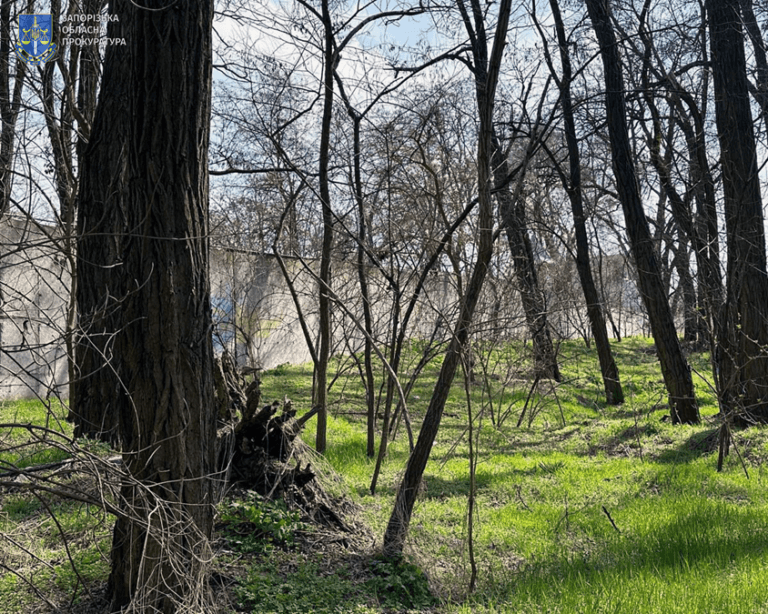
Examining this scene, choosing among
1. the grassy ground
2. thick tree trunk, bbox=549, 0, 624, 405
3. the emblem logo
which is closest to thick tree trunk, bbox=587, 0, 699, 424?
the grassy ground

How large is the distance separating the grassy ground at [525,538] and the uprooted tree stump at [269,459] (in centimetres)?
22

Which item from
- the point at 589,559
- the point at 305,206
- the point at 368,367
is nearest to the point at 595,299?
the point at 305,206

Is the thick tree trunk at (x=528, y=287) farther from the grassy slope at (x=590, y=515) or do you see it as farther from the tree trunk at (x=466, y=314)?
the tree trunk at (x=466, y=314)

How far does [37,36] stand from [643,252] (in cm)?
800

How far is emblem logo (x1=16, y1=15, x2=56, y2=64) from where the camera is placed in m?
6.29

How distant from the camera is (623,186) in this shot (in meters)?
9.40

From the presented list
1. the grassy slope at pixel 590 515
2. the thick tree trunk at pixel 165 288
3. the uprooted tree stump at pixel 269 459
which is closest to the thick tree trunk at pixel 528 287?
the grassy slope at pixel 590 515

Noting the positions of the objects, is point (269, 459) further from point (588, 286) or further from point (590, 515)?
point (588, 286)

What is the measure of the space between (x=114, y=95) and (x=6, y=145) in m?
1.77

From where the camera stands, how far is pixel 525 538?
493 cm

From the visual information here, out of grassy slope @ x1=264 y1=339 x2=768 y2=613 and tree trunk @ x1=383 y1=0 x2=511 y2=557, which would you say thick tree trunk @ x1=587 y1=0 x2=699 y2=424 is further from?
tree trunk @ x1=383 y1=0 x2=511 y2=557

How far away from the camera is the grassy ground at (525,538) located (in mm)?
3689

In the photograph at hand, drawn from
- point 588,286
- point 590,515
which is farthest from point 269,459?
point 588,286

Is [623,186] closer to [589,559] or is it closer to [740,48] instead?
[740,48]
